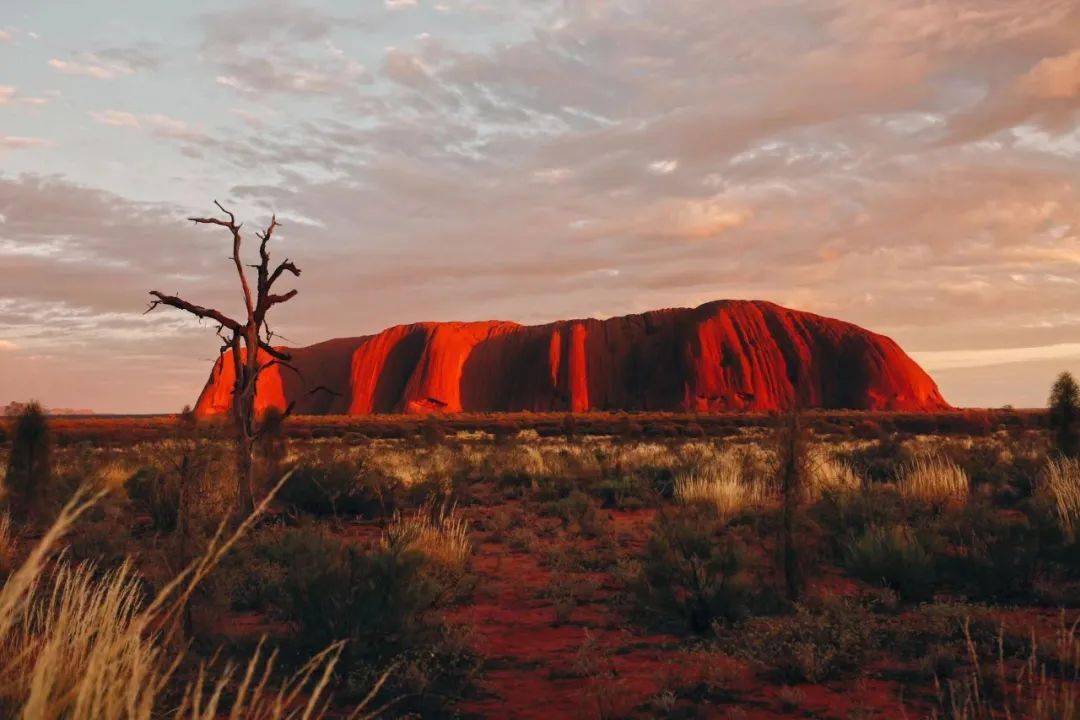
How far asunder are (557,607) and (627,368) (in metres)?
68.3

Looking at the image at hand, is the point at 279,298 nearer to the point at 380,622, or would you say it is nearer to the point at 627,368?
the point at 380,622

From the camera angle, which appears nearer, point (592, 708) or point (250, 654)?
point (592, 708)

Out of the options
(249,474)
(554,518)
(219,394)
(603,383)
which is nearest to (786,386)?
(603,383)

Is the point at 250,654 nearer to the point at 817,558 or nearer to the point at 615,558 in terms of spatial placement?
the point at 615,558

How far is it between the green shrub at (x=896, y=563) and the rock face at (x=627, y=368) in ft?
200

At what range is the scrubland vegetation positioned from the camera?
12.7 ft

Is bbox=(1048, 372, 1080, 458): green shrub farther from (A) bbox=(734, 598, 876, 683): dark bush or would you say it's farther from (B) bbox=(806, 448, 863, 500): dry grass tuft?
(A) bbox=(734, 598, 876, 683): dark bush

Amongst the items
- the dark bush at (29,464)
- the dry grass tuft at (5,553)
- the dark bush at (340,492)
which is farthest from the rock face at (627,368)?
the dry grass tuft at (5,553)

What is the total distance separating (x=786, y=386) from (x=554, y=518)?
62080mm

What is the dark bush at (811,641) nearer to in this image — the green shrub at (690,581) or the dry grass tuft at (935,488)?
the green shrub at (690,581)

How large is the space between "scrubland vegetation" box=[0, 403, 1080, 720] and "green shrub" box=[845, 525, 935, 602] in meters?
0.02

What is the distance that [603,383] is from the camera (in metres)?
74.1

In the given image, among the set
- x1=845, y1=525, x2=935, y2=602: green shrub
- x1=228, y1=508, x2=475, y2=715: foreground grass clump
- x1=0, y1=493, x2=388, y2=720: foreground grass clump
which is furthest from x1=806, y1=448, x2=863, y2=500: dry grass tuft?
x1=0, y1=493, x2=388, y2=720: foreground grass clump

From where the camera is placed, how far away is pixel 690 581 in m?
6.82
